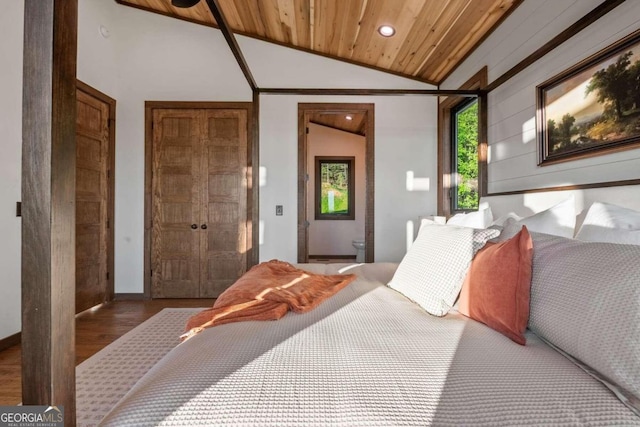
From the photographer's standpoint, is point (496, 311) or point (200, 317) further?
point (200, 317)

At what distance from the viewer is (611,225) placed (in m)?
1.27

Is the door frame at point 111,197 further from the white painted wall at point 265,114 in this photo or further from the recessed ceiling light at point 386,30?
the recessed ceiling light at point 386,30

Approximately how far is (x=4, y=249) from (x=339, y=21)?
3.37m

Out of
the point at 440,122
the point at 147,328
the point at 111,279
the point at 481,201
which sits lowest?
the point at 147,328

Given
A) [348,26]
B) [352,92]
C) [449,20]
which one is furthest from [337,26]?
[449,20]

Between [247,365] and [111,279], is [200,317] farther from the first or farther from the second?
[111,279]

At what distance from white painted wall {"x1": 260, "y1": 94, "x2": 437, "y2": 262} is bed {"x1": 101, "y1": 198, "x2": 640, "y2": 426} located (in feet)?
8.96

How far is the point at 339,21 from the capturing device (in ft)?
9.98

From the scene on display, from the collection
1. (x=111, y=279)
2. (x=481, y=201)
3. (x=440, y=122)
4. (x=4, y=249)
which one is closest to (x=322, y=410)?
(x=481, y=201)

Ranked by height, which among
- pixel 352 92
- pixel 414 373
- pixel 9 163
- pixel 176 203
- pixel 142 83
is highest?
pixel 142 83

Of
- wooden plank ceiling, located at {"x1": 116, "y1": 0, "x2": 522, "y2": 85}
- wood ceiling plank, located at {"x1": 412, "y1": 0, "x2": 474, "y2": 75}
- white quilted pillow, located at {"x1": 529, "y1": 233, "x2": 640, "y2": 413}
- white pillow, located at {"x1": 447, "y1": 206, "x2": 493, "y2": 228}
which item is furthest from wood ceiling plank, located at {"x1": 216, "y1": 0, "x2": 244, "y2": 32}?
white quilted pillow, located at {"x1": 529, "y1": 233, "x2": 640, "y2": 413}

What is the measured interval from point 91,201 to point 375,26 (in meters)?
3.42

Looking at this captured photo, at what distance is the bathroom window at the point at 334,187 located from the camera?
695cm

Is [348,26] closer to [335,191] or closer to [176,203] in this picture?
[176,203]
